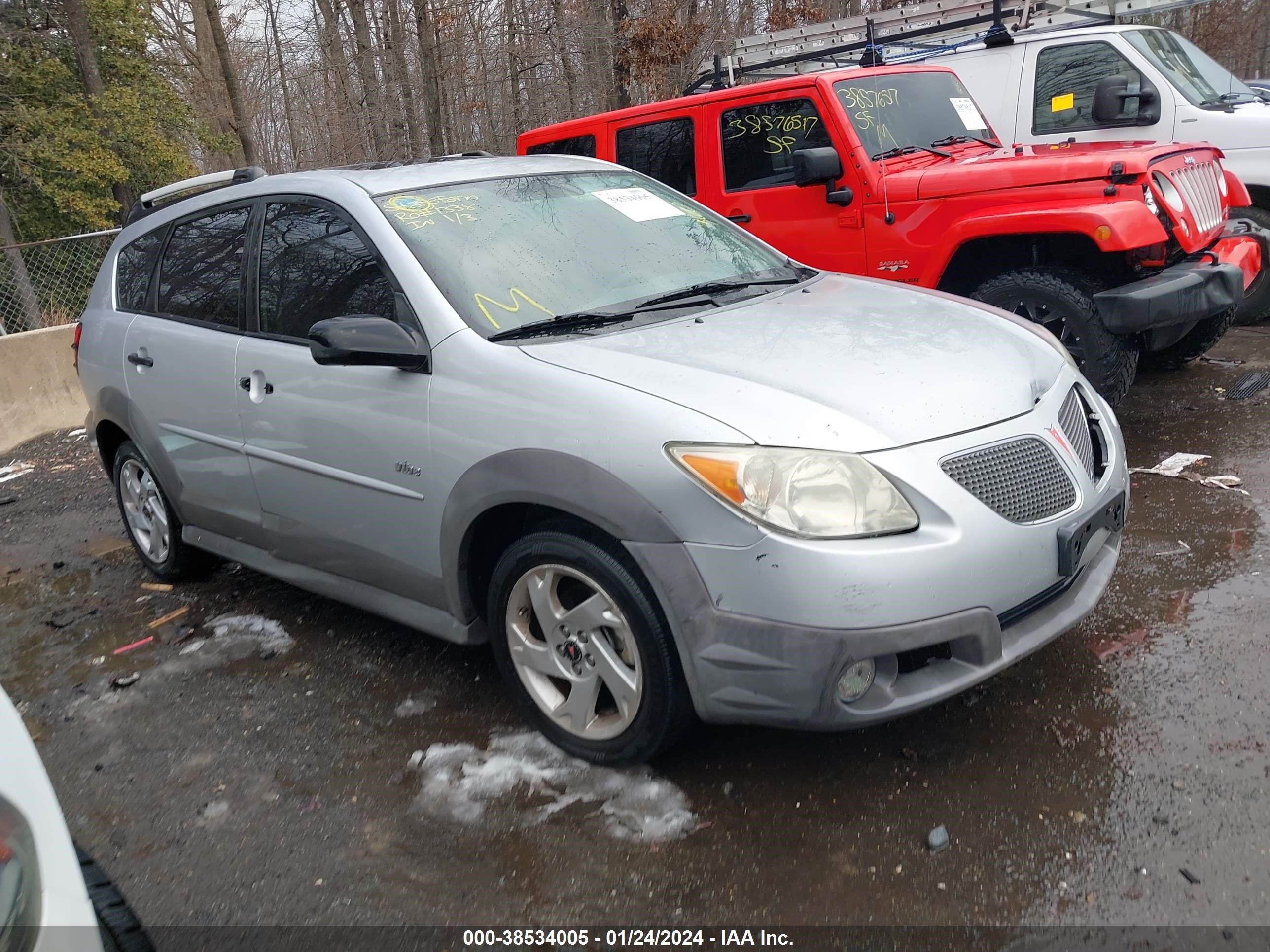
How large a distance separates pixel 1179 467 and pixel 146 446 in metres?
4.77

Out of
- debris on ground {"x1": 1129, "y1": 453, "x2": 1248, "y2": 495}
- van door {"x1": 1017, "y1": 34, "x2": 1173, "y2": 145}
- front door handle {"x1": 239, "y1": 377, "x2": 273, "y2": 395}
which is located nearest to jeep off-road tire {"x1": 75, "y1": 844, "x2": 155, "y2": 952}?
front door handle {"x1": 239, "y1": 377, "x2": 273, "y2": 395}

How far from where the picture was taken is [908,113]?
20.5 feet

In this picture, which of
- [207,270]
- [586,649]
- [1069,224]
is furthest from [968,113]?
[586,649]

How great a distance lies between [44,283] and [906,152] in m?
8.38

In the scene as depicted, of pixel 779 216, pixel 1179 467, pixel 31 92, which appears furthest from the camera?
pixel 31 92

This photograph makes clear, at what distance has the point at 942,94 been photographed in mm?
6488

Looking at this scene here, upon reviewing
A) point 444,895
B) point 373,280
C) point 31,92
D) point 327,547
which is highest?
point 31,92

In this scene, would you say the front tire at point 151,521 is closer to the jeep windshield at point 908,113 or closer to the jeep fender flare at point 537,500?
the jeep fender flare at point 537,500

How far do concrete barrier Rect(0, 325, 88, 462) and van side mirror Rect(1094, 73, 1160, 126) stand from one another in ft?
25.3

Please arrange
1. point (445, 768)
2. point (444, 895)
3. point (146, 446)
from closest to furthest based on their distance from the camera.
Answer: point (444, 895) < point (445, 768) < point (146, 446)

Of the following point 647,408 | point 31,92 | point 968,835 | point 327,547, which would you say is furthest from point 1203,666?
point 31,92

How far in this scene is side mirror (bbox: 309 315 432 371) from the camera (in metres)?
3.12

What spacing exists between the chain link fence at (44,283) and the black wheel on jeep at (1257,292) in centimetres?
941

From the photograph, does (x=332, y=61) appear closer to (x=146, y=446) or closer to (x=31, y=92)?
(x=31, y=92)
